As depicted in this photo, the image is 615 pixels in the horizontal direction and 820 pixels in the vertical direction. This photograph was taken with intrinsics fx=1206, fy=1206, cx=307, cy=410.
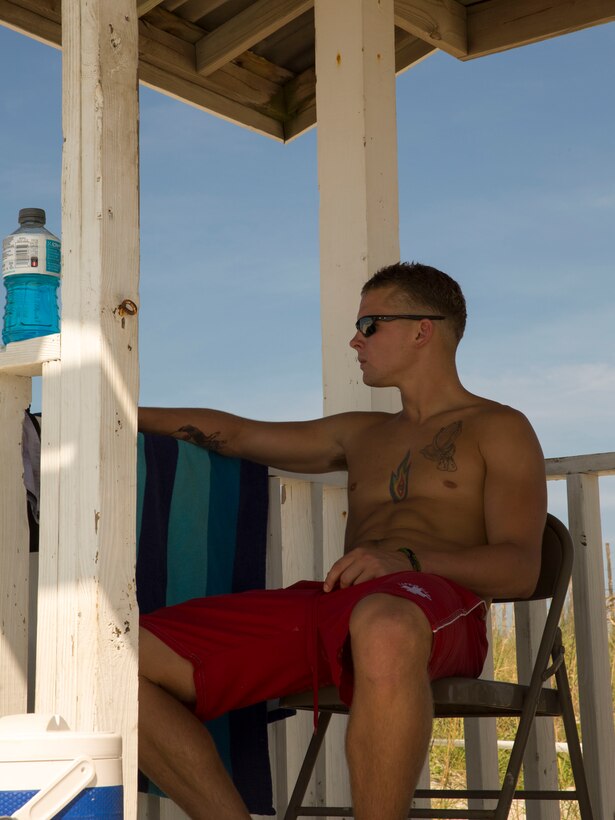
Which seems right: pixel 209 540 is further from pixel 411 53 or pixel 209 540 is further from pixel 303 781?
pixel 411 53

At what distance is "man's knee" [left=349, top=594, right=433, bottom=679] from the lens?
7.61ft

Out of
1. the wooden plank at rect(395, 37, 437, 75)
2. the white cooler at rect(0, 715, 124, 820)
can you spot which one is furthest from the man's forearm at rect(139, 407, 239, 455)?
the wooden plank at rect(395, 37, 437, 75)

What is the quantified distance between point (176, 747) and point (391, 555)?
63 cm

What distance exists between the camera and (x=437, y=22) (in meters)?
4.27

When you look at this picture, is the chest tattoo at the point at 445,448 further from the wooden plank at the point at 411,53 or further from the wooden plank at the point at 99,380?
the wooden plank at the point at 411,53

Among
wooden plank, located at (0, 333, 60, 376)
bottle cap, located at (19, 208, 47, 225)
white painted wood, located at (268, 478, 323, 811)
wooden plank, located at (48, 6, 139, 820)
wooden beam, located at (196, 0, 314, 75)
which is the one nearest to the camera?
wooden plank, located at (48, 6, 139, 820)

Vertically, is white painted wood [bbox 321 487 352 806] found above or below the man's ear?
below

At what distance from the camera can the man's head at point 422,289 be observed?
326 centimetres

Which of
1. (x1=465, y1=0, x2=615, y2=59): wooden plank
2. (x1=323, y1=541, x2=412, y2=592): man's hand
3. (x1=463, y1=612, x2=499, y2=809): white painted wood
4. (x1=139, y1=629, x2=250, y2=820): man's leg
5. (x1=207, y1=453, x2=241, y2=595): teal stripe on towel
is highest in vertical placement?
(x1=465, y1=0, x2=615, y2=59): wooden plank

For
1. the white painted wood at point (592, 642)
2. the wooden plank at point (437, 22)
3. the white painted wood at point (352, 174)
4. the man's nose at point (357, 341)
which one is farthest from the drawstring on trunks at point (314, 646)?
the wooden plank at point (437, 22)

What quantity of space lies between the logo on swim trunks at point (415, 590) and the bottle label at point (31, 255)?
3.12 feet

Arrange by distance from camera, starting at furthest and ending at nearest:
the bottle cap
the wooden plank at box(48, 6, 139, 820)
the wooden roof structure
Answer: the wooden roof structure, the bottle cap, the wooden plank at box(48, 6, 139, 820)

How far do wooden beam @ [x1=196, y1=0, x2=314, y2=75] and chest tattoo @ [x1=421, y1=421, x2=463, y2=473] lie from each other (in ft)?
6.45

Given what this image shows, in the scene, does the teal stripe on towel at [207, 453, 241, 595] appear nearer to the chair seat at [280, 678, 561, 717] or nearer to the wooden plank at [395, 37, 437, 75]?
the chair seat at [280, 678, 561, 717]
